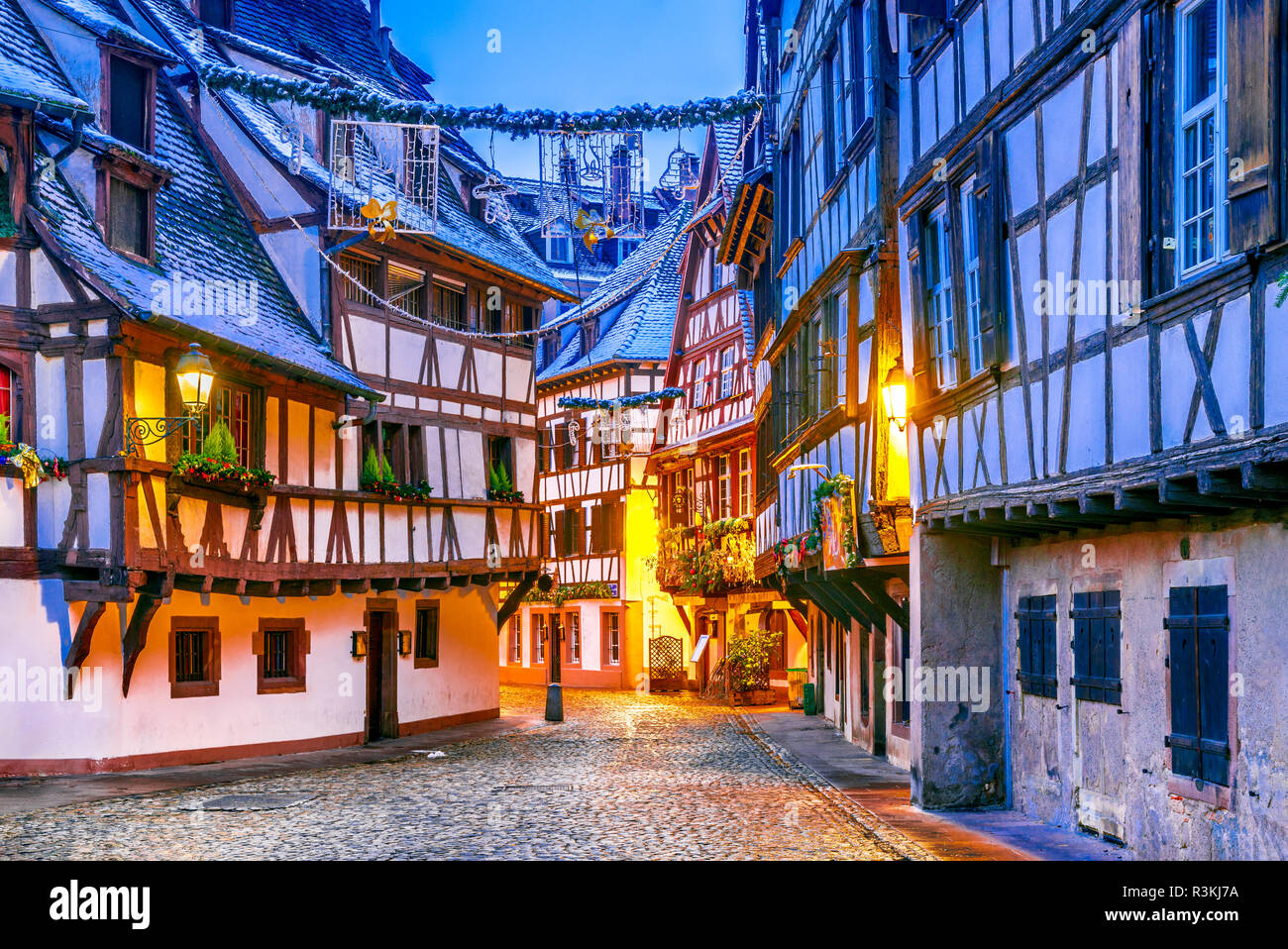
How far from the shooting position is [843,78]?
19.2 m

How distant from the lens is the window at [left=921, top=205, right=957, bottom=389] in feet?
46.3

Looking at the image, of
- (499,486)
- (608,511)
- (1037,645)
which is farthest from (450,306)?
(608,511)

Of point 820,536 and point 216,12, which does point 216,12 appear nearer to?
point 216,12

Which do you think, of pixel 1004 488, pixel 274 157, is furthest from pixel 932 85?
pixel 274 157

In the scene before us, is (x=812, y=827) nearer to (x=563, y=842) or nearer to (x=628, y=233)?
(x=563, y=842)

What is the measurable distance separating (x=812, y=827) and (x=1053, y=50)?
22.9 ft

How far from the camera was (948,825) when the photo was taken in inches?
520

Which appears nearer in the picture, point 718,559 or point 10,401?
point 10,401

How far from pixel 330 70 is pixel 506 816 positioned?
16.2m

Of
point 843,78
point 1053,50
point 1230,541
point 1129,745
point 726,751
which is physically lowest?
point 726,751

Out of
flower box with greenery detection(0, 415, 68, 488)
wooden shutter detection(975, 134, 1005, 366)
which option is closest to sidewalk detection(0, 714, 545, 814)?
flower box with greenery detection(0, 415, 68, 488)

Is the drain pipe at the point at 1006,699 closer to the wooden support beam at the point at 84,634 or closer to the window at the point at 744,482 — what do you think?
the wooden support beam at the point at 84,634

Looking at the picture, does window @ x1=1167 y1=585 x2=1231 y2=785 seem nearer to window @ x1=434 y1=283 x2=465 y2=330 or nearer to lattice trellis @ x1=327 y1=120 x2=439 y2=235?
lattice trellis @ x1=327 y1=120 x2=439 y2=235

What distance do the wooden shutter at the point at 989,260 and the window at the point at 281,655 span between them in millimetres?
12959
